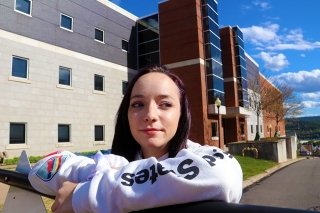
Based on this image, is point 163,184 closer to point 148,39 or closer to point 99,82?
point 99,82

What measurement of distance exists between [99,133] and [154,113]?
25437 mm

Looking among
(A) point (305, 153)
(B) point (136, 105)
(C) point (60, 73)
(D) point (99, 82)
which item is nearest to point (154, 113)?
(B) point (136, 105)

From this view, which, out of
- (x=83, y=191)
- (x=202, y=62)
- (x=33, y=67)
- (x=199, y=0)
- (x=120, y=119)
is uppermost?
(x=199, y=0)

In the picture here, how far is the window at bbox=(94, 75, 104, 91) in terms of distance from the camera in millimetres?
26870

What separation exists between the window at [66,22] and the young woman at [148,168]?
2451cm

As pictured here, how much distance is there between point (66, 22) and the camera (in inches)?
982

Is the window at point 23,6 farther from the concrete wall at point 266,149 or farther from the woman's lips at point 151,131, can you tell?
the woman's lips at point 151,131

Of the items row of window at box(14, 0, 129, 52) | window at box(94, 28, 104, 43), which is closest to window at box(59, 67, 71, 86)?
row of window at box(14, 0, 129, 52)

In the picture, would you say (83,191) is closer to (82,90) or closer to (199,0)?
(82,90)

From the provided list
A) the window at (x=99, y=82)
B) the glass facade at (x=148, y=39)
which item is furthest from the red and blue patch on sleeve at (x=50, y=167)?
the glass facade at (x=148, y=39)

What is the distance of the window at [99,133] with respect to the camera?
85.6 ft

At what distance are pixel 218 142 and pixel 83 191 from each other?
30732 millimetres

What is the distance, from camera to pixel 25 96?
20.5 metres

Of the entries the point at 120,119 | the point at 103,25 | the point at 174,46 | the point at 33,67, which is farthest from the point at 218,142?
the point at 120,119
